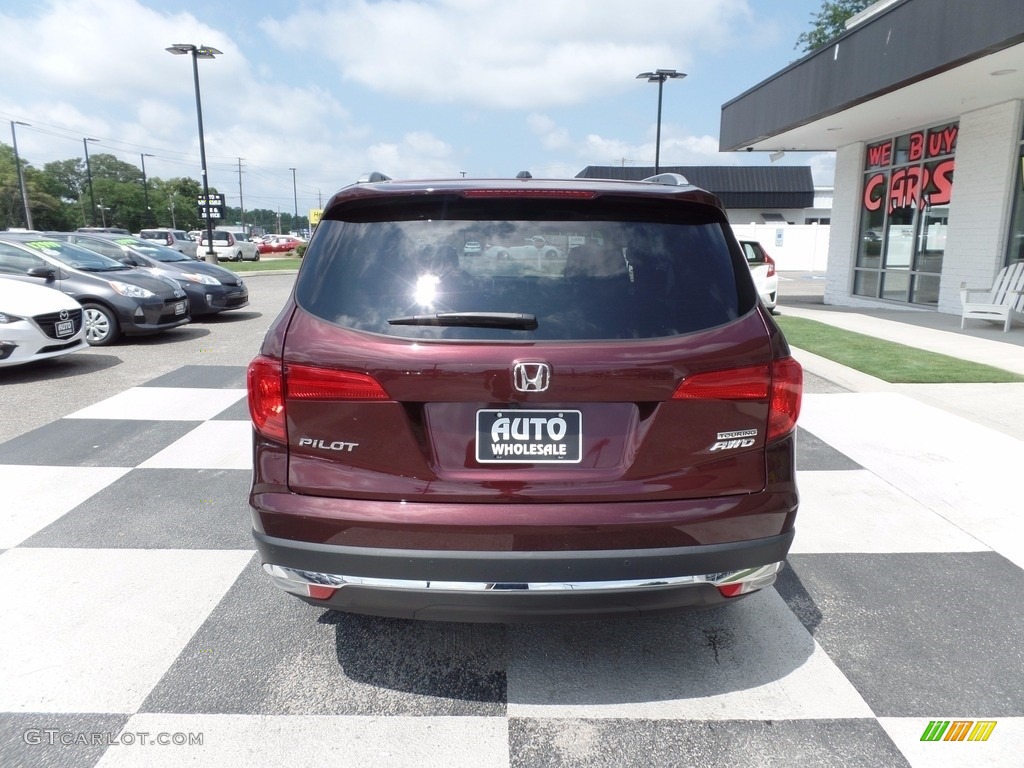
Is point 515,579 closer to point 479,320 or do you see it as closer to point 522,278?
point 479,320

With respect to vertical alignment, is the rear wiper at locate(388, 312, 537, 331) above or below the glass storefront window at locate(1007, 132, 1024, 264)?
below

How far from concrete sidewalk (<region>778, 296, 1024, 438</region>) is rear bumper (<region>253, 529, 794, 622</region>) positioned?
4857 millimetres

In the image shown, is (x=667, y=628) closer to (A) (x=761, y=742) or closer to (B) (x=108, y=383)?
(A) (x=761, y=742)

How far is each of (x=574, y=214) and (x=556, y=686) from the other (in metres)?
1.68

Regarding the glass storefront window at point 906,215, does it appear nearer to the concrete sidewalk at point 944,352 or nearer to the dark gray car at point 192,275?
the concrete sidewalk at point 944,352

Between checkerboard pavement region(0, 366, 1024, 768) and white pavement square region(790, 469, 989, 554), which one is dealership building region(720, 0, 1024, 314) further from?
checkerboard pavement region(0, 366, 1024, 768)

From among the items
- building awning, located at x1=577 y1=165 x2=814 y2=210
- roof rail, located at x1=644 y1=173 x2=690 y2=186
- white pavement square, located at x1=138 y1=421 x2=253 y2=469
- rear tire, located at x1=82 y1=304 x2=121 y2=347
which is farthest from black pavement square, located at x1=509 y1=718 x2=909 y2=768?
building awning, located at x1=577 y1=165 x2=814 y2=210

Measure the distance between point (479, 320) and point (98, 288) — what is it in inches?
367

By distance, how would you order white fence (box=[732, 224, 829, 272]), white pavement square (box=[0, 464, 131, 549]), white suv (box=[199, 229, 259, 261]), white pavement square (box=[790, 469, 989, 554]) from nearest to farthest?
white pavement square (box=[790, 469, 989, 554]) < white pavement square (box=[0, 464, 131, 549]) < white fence (box=[732, 224, 829, 272]) < white suv (box=[199, 229, 259, 261])

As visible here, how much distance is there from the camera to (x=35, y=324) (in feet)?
24.8

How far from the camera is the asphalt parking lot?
2.34 meters

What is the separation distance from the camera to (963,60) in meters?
9.09

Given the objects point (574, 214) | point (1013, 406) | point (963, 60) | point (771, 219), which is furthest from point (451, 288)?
point (771, 219)

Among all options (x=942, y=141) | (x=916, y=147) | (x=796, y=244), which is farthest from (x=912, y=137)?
(x=796, y=244)
